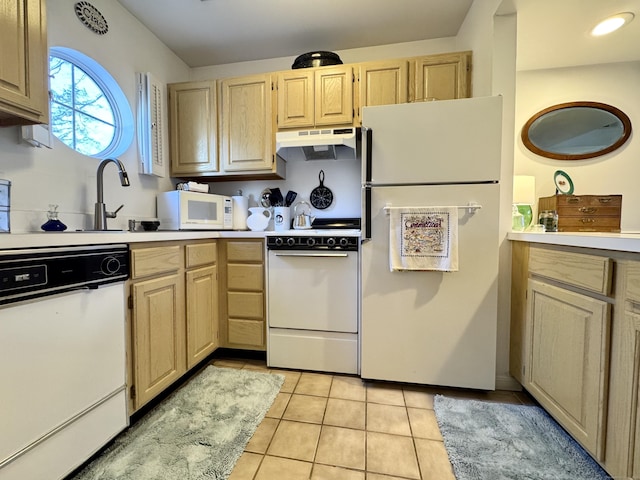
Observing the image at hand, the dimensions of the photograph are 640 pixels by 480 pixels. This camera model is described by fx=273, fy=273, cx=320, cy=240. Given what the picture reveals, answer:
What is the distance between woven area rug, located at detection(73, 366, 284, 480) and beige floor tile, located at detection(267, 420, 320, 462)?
13 centimetres

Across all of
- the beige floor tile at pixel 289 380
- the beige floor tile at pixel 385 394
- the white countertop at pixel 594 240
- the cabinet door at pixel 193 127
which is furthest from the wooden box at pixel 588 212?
the cabinet door at pixel 193 127

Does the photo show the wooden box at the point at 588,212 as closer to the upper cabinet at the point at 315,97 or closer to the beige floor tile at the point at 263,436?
the upper cabinet at the point at 315,97

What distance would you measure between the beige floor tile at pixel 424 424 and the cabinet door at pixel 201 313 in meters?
1.31

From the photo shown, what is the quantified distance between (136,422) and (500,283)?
83.8 inches

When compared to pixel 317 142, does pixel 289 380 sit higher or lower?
lower

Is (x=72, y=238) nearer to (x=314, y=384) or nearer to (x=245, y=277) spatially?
(x=245, y=277)

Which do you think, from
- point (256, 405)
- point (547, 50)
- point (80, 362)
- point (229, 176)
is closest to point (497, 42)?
point (547, 50)

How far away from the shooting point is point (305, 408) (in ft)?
4.84

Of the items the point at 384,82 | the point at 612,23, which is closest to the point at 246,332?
the point at 384,82

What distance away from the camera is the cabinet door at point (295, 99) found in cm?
217

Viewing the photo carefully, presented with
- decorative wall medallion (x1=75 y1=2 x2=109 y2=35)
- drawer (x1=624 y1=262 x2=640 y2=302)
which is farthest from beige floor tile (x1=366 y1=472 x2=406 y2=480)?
decorative wall medallion (x1=75 y1=2 x2=109 y2=35)

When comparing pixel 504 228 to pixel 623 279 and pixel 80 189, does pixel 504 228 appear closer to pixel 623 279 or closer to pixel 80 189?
pixel 623 279

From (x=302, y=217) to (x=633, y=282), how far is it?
1.94 metres

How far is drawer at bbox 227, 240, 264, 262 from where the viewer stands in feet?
6.45
